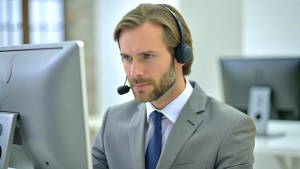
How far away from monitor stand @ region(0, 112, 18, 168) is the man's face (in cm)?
41

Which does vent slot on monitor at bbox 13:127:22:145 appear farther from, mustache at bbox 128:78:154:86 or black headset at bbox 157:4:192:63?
black headset at bbox 157:4:192:63

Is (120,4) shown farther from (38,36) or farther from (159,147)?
(159,147)

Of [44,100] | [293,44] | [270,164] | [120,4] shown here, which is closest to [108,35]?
[120,4]

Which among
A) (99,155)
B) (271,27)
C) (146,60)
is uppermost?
(271,27)

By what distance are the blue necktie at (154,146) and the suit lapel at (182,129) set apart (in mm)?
58

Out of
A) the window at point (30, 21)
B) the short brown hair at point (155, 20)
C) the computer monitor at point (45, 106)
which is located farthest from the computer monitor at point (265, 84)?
the window at point (30, 21)

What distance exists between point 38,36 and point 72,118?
4184 millimetres

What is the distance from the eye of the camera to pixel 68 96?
1095 mm

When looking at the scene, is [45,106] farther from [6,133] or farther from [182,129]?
[182,129]

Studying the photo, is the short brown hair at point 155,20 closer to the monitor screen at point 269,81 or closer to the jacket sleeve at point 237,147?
the jacket sleeve at point 237,147

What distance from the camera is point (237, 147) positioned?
141cm

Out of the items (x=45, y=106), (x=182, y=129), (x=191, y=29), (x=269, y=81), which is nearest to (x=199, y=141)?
(x=182, y=129)

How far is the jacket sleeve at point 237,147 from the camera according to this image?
1396mm

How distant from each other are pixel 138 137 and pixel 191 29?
122 inches
